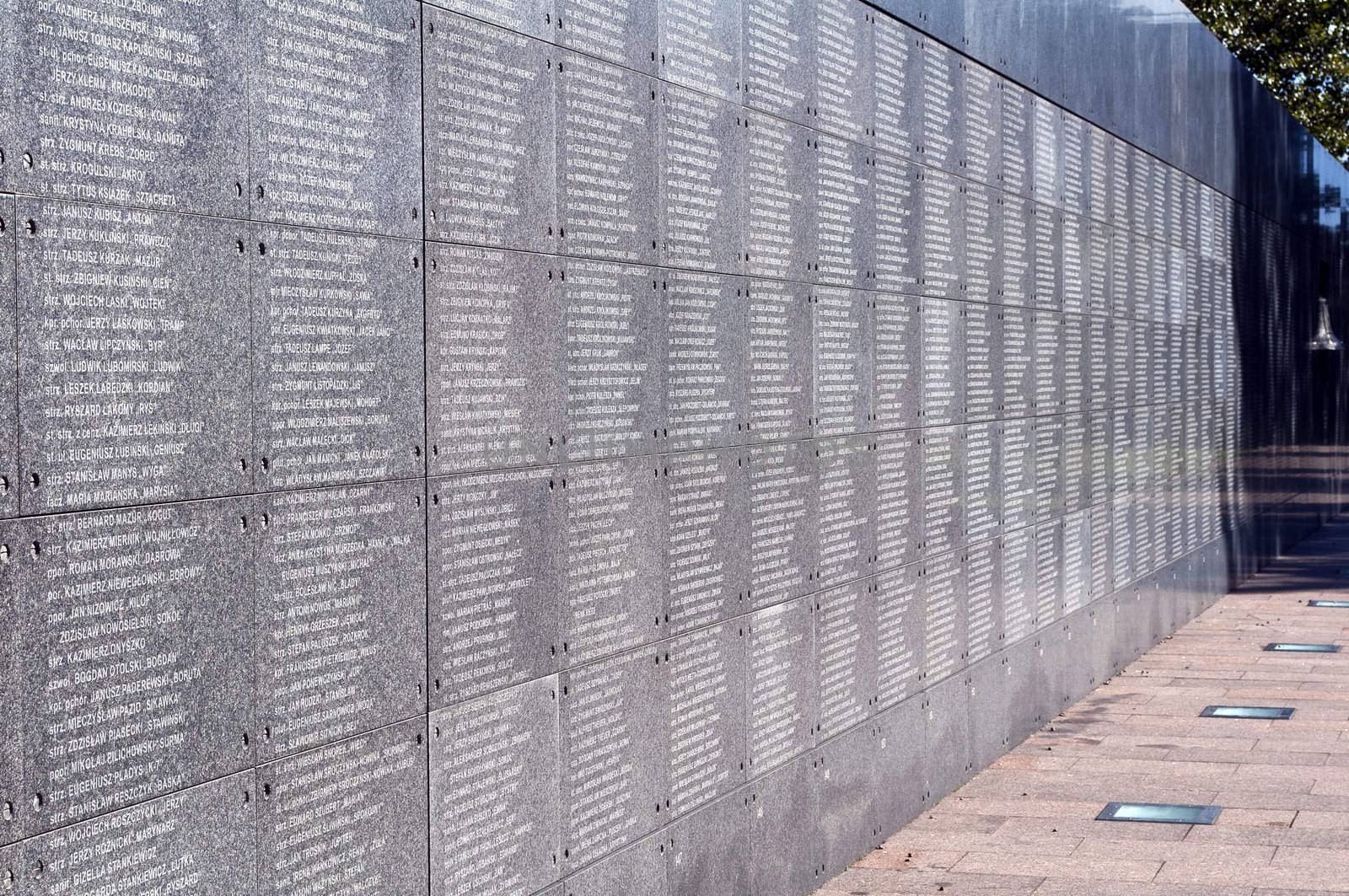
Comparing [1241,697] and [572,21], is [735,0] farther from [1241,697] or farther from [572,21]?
[1241,697]

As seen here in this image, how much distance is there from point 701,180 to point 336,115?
209cm

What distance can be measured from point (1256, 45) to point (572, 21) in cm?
3612

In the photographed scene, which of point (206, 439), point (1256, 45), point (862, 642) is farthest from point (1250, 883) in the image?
point (1256, 45)

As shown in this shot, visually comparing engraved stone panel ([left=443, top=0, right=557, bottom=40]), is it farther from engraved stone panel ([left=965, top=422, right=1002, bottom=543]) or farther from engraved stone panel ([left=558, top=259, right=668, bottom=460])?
engraved stone panel ([left=965, top=422, right=1002, bottom=543])

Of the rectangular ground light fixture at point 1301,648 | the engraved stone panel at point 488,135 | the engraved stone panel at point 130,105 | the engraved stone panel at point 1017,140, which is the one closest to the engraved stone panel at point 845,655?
the engraved stone panel at point 488,135

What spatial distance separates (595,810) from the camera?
5445 mm

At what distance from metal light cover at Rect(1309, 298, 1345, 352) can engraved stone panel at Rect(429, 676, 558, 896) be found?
1799 centimetres

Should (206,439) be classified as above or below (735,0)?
below

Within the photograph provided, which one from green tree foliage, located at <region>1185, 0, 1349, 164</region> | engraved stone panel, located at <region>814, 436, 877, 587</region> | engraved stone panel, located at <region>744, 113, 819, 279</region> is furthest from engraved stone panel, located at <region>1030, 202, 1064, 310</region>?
green tree foliage, located at <region>1185, 0, 1349, 164</region>

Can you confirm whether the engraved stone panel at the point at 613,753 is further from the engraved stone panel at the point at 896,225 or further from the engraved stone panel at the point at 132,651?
the engraved stone panel at the point at 896,225

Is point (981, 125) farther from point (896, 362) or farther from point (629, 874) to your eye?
point (629, 874)

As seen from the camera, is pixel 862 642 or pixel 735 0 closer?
pixel 735 0

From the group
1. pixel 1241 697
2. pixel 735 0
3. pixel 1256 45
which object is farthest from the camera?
pixel 1256 45

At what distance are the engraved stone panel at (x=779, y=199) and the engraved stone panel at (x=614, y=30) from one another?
0.81 m
